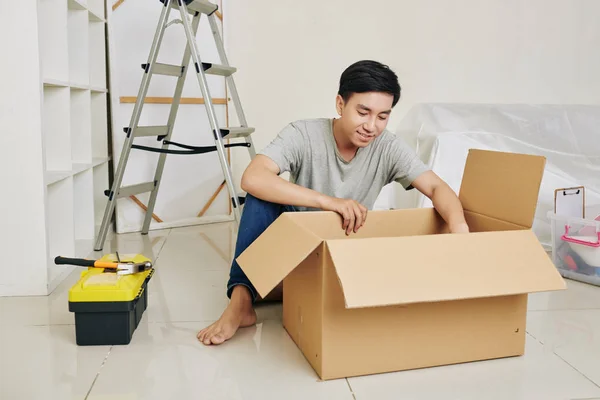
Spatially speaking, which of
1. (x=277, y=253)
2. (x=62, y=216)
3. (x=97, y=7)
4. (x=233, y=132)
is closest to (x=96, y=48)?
(x=97, y=7)

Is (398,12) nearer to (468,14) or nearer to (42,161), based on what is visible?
(468,14)

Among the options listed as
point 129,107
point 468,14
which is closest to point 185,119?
point 129,107

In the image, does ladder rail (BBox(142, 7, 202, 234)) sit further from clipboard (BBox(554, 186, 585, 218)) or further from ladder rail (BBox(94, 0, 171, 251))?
clipboard (BBox(554, 186, 585, 218))

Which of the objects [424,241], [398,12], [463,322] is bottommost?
[463,322]

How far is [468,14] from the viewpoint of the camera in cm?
349

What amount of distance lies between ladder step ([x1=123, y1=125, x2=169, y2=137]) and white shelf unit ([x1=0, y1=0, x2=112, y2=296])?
212 millimetres

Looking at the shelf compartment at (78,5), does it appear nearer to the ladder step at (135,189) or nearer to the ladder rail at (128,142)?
the ladder rail at (128,142)

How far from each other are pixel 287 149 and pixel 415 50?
210 cm

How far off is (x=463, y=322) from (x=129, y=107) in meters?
2.16

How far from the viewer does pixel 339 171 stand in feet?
5.72

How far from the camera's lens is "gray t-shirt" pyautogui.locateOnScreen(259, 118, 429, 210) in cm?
171

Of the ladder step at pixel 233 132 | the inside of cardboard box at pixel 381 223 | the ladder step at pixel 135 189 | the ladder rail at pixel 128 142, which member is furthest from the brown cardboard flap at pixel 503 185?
the ladder step at pixel 135 189

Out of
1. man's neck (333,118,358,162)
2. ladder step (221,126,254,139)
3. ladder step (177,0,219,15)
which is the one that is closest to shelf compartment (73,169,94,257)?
ladder step (221,126,254,139)

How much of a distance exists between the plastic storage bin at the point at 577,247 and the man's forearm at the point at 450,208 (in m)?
0.66
